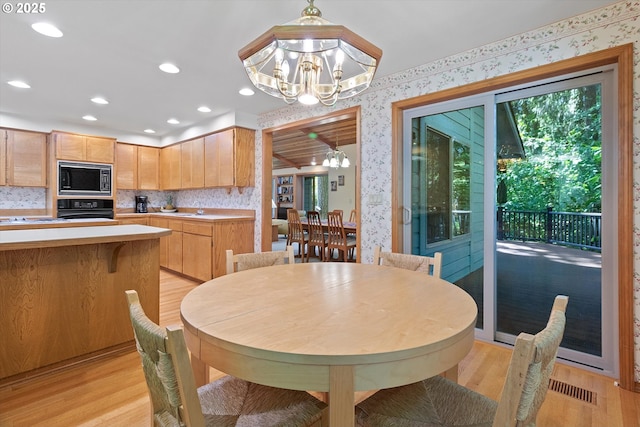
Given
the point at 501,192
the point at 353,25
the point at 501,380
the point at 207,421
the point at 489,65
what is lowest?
the point at 501,380

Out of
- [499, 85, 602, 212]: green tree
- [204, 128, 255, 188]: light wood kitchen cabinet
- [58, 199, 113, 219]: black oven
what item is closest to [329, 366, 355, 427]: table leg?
[499, 85, 602, 212]: green tree

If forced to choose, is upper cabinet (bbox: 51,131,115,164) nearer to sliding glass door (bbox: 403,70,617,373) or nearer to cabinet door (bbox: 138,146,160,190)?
cabinet door (bbox: 138,146,160,190)

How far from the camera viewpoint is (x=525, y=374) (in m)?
0.68

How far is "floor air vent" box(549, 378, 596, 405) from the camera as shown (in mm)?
1787

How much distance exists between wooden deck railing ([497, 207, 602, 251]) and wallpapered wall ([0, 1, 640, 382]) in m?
0.26

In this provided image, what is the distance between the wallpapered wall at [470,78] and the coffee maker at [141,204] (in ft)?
10.3

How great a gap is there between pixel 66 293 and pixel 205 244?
2.05 meters

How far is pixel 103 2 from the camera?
6.20 feet

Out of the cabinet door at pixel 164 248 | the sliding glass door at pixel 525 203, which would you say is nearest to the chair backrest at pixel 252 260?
the sliding glass door at pixel 525 203

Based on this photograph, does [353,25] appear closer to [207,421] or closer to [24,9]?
[24,9]

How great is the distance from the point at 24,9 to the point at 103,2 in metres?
0.57

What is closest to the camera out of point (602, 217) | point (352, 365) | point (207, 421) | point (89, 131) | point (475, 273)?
point (352, 365)

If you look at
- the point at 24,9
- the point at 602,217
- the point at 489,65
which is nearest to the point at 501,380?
the point at 602,217

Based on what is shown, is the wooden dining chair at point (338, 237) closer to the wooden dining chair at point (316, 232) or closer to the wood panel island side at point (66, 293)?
the wooden dining chair at point (316, 232)
